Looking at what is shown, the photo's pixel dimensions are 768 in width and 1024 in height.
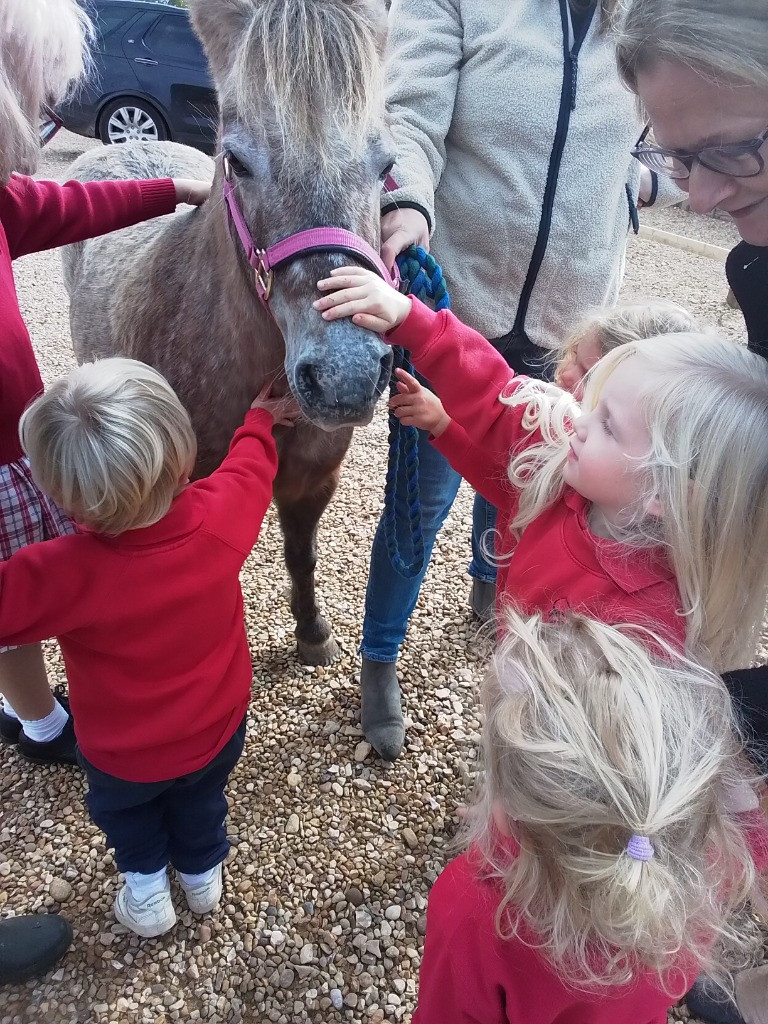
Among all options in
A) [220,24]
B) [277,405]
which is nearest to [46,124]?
[220,24]

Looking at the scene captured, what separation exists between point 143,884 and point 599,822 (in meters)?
1.47

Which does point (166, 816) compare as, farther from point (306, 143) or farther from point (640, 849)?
point (306, 143)

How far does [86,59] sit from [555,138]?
59.8 inches

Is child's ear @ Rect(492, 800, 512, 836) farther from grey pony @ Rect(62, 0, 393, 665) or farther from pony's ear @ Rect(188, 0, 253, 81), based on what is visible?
pony's ear @ Rect(188, 0, 253, 81)

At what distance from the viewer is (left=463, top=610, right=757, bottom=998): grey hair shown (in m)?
0.89

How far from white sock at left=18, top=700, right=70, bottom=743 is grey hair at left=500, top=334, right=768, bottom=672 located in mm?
1991

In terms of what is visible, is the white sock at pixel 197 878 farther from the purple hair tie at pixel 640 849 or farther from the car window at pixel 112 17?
the car window at pixel 112 17

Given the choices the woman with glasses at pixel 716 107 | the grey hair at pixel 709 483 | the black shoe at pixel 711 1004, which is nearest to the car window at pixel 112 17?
the woman with glasses at pixel 716 107

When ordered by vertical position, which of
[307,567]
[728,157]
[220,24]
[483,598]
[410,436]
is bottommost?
[483,598]

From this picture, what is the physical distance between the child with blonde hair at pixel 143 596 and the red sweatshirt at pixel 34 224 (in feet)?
1.24

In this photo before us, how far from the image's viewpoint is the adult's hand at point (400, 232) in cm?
161

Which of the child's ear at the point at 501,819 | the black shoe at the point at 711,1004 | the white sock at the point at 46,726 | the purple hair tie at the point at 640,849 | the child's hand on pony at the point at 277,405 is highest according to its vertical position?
the purple hair tie at the point at 640,849

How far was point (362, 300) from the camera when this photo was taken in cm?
136

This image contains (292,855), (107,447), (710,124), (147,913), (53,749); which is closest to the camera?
(710,124)
